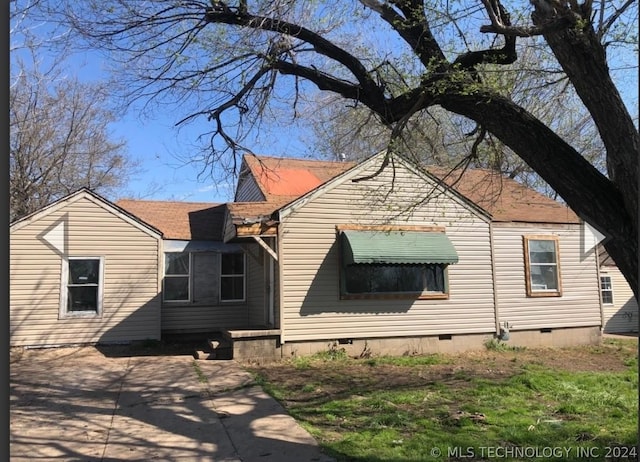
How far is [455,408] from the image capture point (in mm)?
7074

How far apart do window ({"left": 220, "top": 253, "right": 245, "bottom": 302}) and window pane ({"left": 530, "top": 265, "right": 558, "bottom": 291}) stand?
27.1 ft

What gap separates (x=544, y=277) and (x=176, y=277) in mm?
10428

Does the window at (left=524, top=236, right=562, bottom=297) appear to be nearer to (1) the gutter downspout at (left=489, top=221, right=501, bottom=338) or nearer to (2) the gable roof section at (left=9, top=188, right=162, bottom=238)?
(1) the gutter downspout at (left=489, top=221, right=501, bottom=338)

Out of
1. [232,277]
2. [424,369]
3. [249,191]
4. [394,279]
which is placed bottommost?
[424,369]

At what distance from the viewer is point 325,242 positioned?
12188 mm

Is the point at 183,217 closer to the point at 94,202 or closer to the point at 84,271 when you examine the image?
the point at 94,202

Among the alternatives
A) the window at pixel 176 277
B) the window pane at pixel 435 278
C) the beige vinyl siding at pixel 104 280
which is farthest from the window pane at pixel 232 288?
the window pane at pixel 435 278

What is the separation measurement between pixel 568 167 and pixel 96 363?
10.2 metres

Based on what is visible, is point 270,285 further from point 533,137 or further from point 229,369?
→ point 533,137

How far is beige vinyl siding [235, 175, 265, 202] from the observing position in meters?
15.0

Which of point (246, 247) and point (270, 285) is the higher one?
point (246, 247)

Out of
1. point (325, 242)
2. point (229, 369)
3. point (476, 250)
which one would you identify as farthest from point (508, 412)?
point (476, 250)

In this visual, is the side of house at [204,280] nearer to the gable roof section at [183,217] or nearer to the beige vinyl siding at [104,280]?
the gable roof section at [183,217]

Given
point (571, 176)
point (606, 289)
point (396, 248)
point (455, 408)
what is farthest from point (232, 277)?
point (606, 289)
